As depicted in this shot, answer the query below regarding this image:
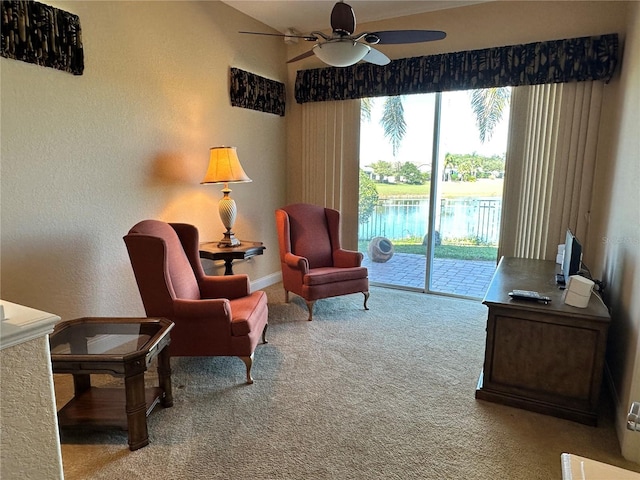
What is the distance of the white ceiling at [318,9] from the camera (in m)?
3.87

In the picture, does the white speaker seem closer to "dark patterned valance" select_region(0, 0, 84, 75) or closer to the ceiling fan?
the ceiling fan

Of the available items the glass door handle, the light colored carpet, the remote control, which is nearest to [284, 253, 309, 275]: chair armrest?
the light colored carpet

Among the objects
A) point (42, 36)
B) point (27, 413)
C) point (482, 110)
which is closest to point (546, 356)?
point (27, 413)

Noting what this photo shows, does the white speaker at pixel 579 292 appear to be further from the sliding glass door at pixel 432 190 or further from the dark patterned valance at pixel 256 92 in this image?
the dark patterned valance at pixel 256 92

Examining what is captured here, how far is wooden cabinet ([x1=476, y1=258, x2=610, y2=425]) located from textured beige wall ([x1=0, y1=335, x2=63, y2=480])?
2164 mm

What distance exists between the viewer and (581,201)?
3.63m

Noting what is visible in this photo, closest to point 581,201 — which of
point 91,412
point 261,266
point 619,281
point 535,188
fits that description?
point 535,188

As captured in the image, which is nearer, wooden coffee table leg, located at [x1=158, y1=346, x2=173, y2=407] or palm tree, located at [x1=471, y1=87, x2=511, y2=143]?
wooden coffee table leg, located at [x1=158, y1=346, x2=173, y2=407]

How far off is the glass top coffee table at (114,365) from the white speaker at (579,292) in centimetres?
230

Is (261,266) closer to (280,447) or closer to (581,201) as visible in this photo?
(280,447)

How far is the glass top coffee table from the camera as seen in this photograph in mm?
1881

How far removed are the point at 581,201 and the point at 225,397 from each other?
11.4ft

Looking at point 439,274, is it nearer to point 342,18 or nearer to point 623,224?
point 623,224

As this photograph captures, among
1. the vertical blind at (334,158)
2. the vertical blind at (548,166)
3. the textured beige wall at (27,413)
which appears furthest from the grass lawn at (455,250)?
the textured beige wall at (27,413)
